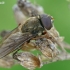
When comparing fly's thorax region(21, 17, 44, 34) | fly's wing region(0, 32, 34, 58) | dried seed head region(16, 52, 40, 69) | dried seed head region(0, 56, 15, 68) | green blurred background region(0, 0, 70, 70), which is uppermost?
green blurred background region(0, 0, 70, 70)

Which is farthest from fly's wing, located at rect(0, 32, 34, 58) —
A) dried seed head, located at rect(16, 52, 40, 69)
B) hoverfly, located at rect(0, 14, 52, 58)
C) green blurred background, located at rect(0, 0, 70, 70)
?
green blurred background, located at rect(0, 0, 70, 70)

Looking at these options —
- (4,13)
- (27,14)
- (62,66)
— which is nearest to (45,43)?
(27,14)

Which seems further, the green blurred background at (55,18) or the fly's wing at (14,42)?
the green blurred background at (55,18)

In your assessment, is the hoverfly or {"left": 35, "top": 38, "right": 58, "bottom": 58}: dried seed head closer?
{"left": 35, "top": 38, "right": 58, "bottom": 58}: dried seed head

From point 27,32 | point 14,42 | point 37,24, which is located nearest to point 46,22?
point 37,24

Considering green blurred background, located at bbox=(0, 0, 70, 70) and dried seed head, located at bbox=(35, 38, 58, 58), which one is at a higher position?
green blurred background, located at bbox=(0, 0, 70, 70)

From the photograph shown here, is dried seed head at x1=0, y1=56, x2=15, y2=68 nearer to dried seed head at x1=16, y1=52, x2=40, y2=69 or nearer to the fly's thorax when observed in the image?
dried seed head at x1=16, y1=52, x2=40, y2=69

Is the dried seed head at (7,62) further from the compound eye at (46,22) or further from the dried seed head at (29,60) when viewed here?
the compound eye at (46,22)

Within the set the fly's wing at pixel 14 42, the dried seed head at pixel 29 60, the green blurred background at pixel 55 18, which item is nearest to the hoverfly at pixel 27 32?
the fly's wing at pixel 14 42
